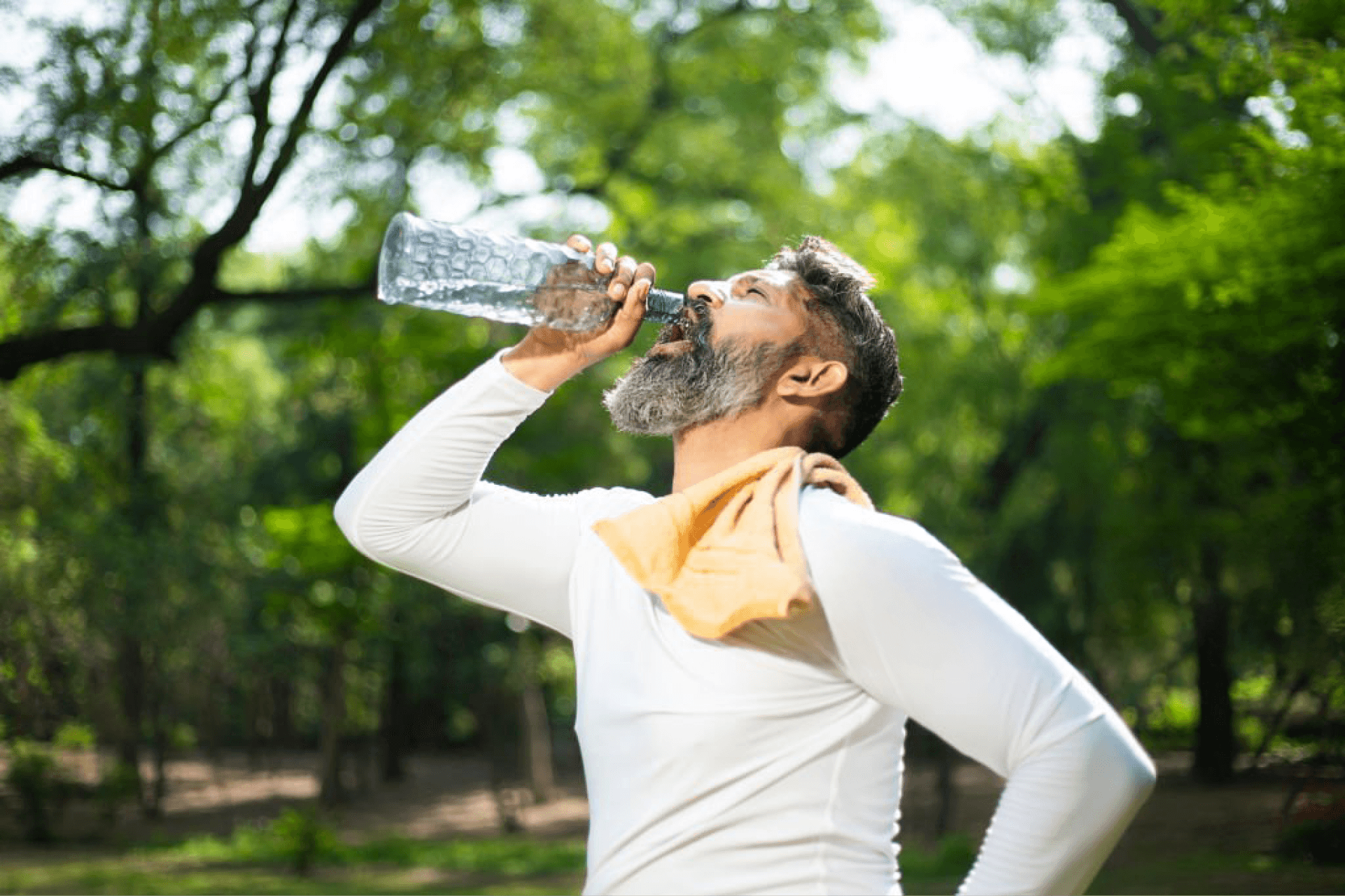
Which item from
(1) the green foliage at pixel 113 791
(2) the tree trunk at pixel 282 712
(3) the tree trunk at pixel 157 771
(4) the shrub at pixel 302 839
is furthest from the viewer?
(2) the tree trunk at pixel 282 712

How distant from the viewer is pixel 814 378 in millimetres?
2041

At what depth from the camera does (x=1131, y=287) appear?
32.6 feet

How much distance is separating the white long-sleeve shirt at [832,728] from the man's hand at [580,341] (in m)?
0.25

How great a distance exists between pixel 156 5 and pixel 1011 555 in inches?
417

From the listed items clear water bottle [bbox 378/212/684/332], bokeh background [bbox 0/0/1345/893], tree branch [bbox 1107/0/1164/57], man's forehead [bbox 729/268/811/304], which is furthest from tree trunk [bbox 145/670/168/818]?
man's forehead [bbox 729/268/811/304]

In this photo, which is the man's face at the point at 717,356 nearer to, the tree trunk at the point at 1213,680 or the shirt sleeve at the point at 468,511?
the shirt sleeve at the point at 468,511

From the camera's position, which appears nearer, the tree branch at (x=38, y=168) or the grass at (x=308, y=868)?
the tree branch at (x=38, y=168)

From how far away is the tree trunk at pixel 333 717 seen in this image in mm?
17359

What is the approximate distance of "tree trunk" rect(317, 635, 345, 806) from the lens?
1736 cm

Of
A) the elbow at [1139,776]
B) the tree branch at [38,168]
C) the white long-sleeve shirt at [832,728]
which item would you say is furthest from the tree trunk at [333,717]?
the elbow at [1139,776]

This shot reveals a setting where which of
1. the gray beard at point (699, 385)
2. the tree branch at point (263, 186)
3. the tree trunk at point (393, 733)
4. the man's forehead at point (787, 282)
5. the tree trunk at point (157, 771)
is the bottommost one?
the tree trunk at point (393, 733)

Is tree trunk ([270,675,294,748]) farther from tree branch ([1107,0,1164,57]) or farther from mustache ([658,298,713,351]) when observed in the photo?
mustache ([658,298,713,351])

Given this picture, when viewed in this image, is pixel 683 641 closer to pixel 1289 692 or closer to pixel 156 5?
pixel 156 5

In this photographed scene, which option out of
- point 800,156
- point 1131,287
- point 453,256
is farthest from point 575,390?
point 453,256
